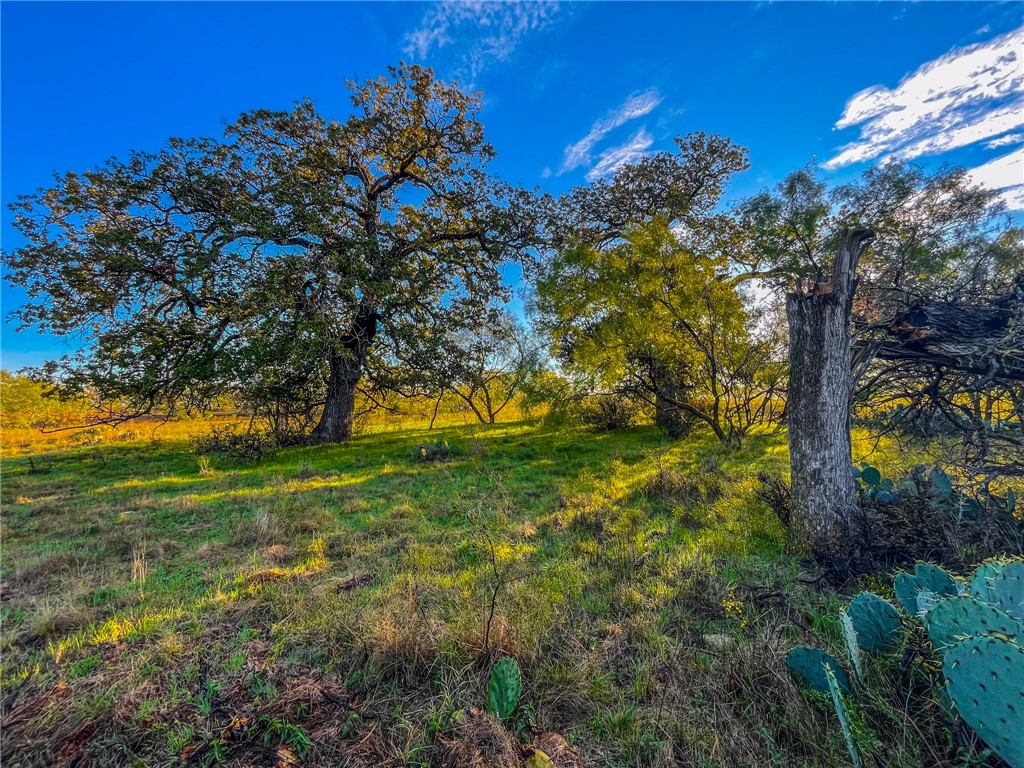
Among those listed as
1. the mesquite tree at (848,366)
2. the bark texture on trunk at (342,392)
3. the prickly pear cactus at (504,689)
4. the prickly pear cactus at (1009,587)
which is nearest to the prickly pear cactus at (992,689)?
the prickly pear cactus at (1009,587)

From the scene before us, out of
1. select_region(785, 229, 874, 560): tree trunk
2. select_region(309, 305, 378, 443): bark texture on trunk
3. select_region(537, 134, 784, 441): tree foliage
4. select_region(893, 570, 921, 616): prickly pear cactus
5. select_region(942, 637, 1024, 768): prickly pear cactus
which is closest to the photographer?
select_region(942, 637, 1024, 768): prickly pear cactus

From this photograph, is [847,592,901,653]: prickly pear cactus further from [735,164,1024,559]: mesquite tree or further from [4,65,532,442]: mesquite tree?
[4,65,532,442]: mesquite tree

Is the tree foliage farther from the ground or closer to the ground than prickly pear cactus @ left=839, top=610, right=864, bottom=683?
farther from the ground

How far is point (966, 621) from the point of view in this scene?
1.69m

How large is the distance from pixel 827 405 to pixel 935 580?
2.07m

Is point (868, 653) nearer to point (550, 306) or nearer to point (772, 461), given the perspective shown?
point (772, 461)

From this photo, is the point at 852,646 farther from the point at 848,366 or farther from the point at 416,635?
the point at 848,366

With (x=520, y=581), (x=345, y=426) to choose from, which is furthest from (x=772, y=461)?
(x=345, y=426)

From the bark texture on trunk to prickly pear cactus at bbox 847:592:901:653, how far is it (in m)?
12.7

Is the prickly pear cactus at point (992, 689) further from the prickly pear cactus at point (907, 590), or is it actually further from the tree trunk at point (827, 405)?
the tree trunk at point (827, 405)

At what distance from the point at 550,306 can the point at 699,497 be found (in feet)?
26.4

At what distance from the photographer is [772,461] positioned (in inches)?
318

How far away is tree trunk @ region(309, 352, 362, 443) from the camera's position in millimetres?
13031

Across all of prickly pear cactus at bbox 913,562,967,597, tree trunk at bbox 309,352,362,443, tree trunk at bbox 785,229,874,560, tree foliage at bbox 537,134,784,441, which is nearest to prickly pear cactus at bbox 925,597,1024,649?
prickly pear cactus at bbox 913,562,967,597
